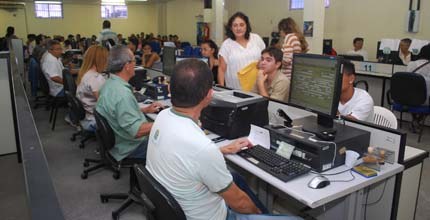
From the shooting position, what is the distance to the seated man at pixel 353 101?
2238 mm

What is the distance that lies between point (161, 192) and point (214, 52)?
12.3ft

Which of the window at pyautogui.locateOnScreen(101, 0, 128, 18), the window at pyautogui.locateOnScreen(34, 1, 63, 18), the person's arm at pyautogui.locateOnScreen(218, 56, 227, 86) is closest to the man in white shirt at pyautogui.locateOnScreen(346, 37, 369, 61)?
the person's arm at pyautogui.locateOnScreen(218, 56, 227, 86)

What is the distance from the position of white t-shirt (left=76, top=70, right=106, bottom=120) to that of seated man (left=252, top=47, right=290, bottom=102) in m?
1.70

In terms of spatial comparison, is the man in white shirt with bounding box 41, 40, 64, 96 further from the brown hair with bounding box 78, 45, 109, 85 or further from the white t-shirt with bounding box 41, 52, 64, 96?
the brown hair with bounding box 78, 45, 109, 85

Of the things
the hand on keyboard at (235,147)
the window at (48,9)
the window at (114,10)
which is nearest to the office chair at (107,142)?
the hand on keyboard at (235,147)

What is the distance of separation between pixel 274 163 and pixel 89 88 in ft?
8.38

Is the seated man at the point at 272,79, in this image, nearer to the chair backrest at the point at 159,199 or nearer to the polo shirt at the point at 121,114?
the polo shirt at the point at 121,114

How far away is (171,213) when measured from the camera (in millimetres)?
1271

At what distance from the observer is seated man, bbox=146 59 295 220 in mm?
1315

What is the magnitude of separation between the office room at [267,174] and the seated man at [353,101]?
25cm

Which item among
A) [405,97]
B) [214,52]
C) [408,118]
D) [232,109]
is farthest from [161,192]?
[408,118]

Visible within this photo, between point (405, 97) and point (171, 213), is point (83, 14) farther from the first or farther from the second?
point (171, 213)

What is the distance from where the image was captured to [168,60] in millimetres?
3926

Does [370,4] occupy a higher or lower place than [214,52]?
higher
